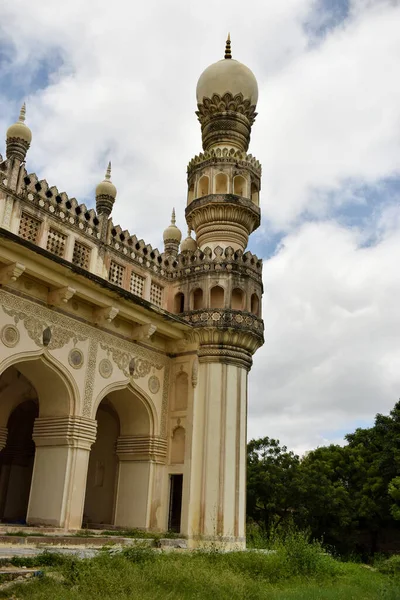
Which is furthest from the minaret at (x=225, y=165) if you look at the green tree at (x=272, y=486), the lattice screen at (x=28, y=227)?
the green tree at (x=272, y=486)

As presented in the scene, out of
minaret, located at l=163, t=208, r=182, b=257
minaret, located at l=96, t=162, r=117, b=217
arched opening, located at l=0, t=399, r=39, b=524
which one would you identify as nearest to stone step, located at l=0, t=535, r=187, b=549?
arched opening, located at l=0, t=399, r=39, b=524

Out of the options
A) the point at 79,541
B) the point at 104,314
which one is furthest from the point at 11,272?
the point at 79,541

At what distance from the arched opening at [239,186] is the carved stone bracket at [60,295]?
22.0ft

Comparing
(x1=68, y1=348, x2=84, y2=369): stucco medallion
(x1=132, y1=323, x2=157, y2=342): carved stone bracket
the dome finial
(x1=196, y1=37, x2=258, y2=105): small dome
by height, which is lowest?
(x1=68, y1=348, x2=84, y2=369): stucco medallion

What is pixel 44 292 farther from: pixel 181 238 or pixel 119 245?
pixel 181 238

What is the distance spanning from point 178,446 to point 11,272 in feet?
19.7

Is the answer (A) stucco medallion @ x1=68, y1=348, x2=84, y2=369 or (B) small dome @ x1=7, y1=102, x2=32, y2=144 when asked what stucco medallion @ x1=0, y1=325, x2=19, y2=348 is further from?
(B) small dome @ x1=7, y1=102, x2=32, y2=144

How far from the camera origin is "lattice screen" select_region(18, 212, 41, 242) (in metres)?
12.2

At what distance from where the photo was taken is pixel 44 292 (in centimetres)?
1222

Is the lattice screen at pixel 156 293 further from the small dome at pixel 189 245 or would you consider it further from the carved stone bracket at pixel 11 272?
the carved stone bracket at pixel 11 272

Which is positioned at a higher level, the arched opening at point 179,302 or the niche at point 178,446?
the arched opening at point 179,302

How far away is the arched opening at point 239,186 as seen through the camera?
56.2 feet

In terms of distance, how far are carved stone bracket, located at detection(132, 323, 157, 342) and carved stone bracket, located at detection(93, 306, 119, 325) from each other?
1007 millimetres

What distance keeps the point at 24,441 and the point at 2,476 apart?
1007mm
